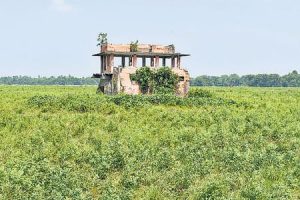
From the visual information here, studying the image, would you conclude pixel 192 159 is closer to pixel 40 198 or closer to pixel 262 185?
pixel 262 185

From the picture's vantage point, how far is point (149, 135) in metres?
22.4

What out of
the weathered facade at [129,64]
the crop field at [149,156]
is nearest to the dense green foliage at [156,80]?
the weathered facade at [129,64]

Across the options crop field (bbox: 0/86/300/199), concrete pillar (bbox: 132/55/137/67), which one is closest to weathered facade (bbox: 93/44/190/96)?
concrete pillar (bbox: 132/55/137/67)

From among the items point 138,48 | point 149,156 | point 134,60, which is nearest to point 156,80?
point 134,60

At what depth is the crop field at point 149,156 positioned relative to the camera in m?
13.4

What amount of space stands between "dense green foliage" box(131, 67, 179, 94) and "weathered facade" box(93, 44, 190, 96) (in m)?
0.63

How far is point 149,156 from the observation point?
17.5 m

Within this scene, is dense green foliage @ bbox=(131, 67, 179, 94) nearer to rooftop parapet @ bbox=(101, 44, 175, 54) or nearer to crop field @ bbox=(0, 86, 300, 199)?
rooftop parapet @ bbox=(101, 44, 175, 54)

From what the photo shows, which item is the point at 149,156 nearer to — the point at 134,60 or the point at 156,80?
the point at 156,80

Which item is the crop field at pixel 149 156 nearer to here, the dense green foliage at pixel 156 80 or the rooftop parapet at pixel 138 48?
the dense green foliage at pixel 156 80

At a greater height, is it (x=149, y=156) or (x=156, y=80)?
(x=156, y=80)

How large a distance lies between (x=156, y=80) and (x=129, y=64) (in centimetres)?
384

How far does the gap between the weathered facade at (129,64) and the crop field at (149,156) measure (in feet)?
51.1

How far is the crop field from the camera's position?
13.4 metres
